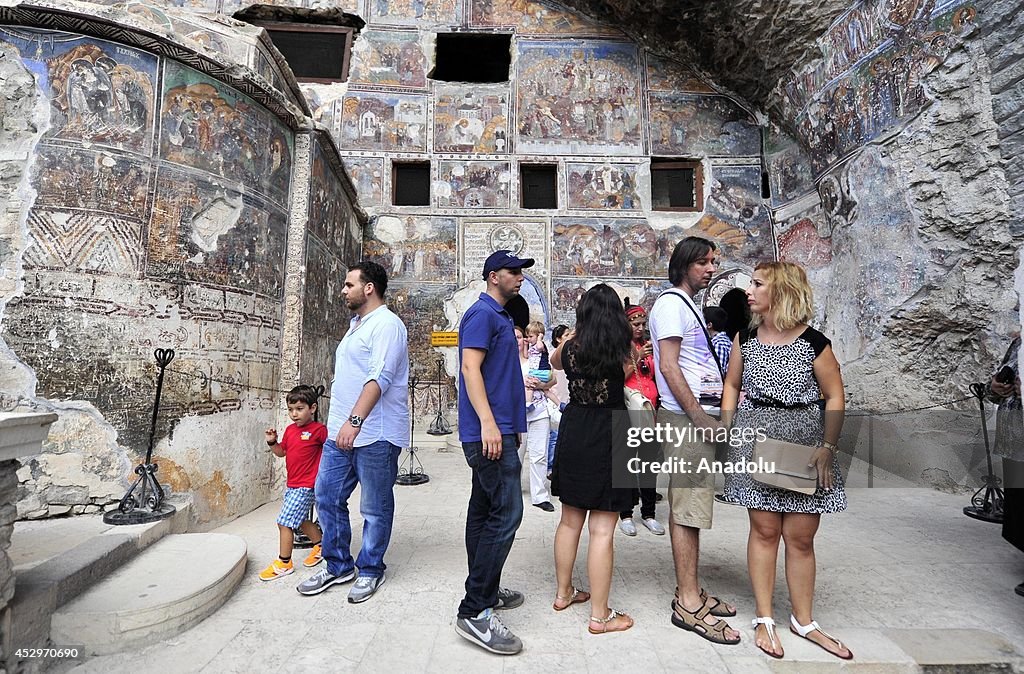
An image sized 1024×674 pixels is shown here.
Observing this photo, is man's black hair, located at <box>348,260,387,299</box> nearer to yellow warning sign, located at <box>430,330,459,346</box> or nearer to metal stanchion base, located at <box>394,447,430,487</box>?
metal stanchion base, located at <box>394,447,430,487</box>

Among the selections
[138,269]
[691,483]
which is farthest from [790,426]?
[138,269]

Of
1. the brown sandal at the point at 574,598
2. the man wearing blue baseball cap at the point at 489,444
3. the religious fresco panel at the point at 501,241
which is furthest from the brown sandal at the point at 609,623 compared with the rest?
the religious fresco panel at the point at 501,241

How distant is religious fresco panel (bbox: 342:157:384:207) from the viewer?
1122 centimetres

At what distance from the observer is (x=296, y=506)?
3.46 metres

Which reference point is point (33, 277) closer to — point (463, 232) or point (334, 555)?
point (334, 555)

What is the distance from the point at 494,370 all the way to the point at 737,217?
1033 cm

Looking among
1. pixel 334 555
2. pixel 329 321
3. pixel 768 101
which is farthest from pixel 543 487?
pixel 768 101

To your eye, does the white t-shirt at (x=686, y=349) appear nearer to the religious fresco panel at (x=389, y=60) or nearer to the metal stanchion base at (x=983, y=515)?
the metal stanchion base at (x=983, y=515)

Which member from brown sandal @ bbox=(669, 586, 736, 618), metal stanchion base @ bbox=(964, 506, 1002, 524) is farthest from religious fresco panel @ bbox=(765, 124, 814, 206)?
brown sandal @ bbox=(669, 586, 736, 618)

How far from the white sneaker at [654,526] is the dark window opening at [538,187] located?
8506mm

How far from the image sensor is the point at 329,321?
7.23m

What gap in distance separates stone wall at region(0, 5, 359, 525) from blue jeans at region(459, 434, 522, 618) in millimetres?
3124

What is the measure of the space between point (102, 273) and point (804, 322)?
16.4ft

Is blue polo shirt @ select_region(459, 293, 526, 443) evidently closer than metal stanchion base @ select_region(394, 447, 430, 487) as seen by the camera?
Yes
